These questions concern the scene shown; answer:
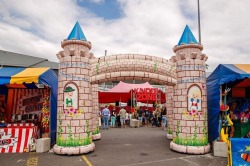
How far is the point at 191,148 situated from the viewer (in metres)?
7.05

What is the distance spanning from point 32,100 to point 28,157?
11.2 feet

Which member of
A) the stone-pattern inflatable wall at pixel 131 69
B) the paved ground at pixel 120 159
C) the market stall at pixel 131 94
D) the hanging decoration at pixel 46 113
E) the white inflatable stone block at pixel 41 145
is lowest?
the paved ground at pixel 120 159

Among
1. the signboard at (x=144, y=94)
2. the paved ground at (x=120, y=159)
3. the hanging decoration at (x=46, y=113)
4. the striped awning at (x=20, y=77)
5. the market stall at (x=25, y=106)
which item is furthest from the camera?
the signboard at (x=144, y=94)

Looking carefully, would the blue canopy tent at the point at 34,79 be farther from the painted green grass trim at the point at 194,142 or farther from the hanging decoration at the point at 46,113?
the painted green grass trim at the point at 194,142

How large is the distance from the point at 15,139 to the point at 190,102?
6.10 m

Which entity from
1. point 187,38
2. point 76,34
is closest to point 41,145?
point 76,34

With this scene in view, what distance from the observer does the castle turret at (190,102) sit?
7.19 metres

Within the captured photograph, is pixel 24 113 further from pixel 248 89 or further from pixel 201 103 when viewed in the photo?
pixel 248 89

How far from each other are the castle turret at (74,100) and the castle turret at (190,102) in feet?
9.85

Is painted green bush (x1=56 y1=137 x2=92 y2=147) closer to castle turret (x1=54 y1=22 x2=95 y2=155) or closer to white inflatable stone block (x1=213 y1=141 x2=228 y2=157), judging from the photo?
castle turret (x1=54 y1=22 x2=95 y2=155)

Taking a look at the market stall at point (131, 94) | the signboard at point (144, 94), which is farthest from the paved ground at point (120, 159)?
the market stall at point (131, 94)

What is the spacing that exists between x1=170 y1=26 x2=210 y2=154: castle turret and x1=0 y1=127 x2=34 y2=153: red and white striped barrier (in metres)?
5.03

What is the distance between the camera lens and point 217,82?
24.5ft

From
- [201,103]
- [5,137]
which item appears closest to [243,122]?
[201,103]
